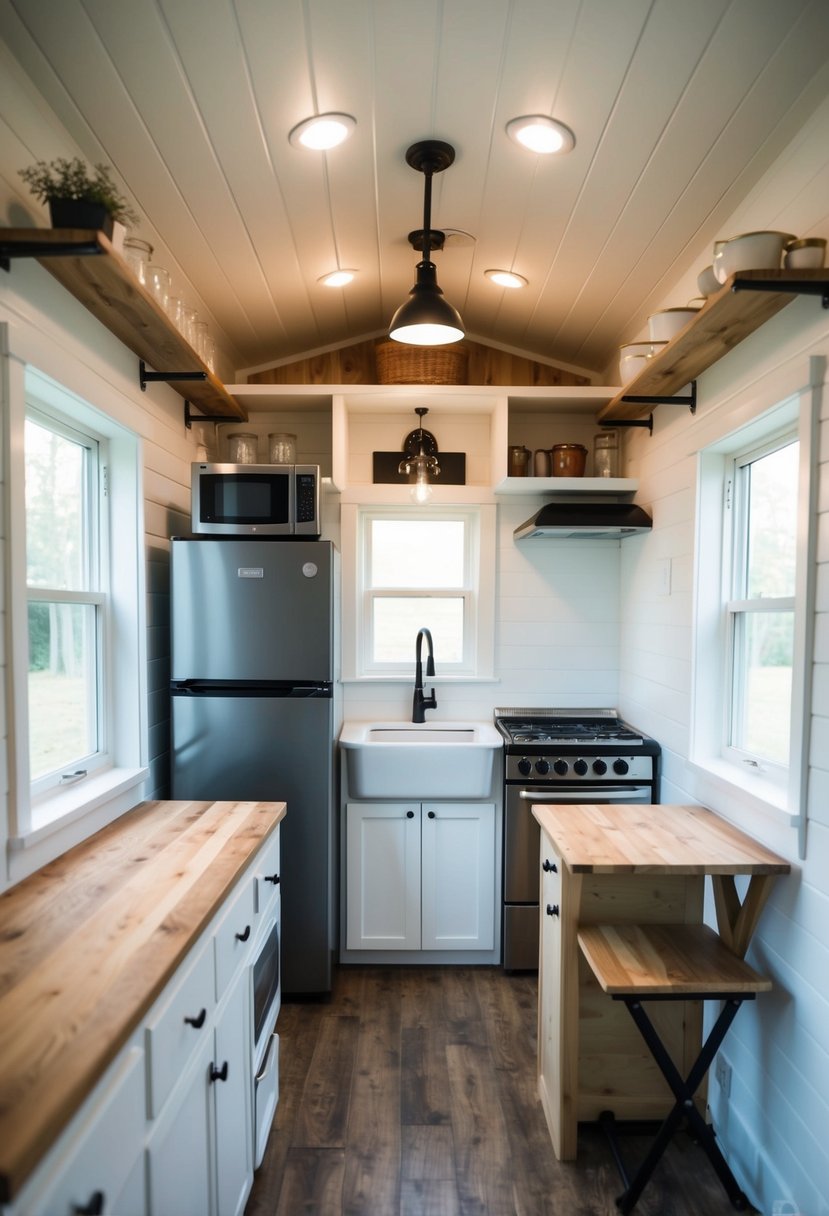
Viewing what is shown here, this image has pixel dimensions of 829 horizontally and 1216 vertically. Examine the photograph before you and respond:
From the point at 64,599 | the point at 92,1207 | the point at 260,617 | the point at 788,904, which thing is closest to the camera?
the point at 92,1207

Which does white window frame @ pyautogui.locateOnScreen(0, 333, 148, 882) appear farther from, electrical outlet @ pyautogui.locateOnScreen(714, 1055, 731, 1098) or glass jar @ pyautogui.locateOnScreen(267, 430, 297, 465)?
electrical outlet @ pyautogui.locateOnScreen(714, 1055, 731, 1098)

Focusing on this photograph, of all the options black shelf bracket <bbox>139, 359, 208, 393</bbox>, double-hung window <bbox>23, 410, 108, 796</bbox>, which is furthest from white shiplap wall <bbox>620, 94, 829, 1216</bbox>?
double-hung window <bbox>23, 410, 108, 796</bbox>

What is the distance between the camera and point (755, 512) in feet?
7.43

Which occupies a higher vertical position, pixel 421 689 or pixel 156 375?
pixel 156 375

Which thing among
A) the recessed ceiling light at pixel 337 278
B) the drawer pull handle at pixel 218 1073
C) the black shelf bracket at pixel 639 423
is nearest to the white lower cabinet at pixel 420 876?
the drawer pull handle at pixel 218 1073

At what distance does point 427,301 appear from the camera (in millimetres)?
2164

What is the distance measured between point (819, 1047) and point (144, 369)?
105 inches

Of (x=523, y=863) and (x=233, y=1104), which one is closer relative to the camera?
(x=233, y=1104)

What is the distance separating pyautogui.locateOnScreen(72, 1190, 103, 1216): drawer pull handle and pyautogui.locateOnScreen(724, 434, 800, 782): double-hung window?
1721 millimetres

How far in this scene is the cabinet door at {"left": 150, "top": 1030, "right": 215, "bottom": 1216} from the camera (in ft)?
3.97

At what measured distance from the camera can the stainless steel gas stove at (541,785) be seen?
2.84m

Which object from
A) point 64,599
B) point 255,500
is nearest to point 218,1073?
point 64,599

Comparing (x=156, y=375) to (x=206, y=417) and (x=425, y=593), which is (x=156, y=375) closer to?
(x=206, y=417)

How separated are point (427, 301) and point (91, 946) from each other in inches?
73.9
